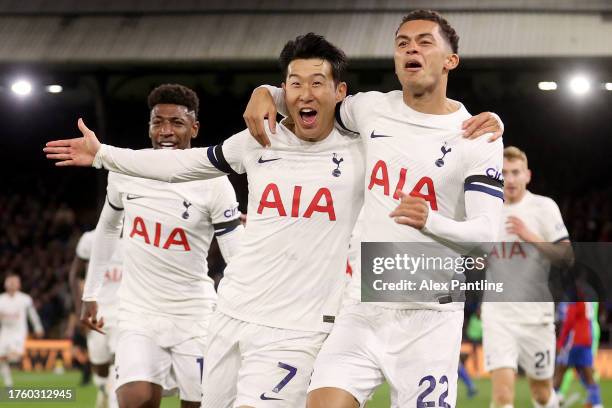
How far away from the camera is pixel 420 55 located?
4.52 m

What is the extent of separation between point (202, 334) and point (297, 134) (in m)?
1.98

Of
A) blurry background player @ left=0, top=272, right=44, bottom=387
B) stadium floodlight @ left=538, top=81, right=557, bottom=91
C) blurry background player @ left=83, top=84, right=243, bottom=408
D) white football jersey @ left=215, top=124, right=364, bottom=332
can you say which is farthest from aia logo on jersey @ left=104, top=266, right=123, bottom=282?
stadium floodlight @ left=538, top=81, right=557, bottom=91

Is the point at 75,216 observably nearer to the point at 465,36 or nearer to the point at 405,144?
the point at 465,36

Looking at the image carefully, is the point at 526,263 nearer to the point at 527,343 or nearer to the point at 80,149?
the point at 527,343

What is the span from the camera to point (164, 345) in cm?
616

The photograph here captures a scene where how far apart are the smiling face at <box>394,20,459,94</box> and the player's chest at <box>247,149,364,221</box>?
430mm

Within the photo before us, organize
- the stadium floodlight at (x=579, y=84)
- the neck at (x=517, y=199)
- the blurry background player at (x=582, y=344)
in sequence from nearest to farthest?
the neck at (x=517, y=199)
the blurry background player at (x=582, y=344)
the stadium floodlight at (x=579, y=84)

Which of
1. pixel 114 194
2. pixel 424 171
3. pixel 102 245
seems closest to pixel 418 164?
pixel 424 171

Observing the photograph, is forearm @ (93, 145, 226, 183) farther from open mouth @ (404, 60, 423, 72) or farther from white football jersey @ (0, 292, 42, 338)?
white football jersey @ (0, 292, 42, 338)

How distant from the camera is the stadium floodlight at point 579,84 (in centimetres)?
1712

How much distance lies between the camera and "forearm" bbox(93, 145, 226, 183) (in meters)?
4.86

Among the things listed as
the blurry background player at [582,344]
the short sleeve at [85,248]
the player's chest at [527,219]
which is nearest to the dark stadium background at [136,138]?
the blurry background player at [582,344]

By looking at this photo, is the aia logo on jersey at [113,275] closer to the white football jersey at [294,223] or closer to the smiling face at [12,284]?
the white football jersey at [294,223]

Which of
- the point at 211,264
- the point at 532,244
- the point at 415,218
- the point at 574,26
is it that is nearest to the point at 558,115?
the point at 574,26
